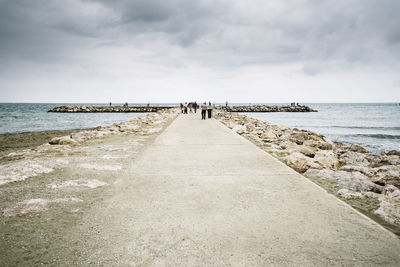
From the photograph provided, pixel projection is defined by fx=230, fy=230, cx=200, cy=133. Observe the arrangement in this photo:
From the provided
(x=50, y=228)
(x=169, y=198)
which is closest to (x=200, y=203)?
(x=169, y=198)

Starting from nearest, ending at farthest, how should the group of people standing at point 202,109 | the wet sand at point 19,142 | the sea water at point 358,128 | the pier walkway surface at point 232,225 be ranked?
1. the pier walkway surface at point 232,225
2. the wet sand at point 19,142
3. the sea water at point 358,128
4. the group of people standing at point 202,109

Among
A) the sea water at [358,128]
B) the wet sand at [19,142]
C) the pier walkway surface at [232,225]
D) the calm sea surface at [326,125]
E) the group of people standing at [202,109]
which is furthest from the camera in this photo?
the group of people standing at [202,109]

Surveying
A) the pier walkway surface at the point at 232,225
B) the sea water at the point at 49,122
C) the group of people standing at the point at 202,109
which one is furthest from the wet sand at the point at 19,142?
the group of people standing at the point at 202,109

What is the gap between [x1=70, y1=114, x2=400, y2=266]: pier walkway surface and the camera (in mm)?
1887

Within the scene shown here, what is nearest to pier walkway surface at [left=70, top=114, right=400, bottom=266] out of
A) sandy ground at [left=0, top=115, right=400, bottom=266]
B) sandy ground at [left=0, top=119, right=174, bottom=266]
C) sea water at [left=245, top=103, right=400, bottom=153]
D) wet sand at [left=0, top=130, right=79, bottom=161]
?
sandy ground at [left=0, top=115, right=400, bottom=266]

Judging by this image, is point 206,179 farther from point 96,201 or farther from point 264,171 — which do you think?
point 96,201

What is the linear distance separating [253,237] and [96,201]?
2.00 meters

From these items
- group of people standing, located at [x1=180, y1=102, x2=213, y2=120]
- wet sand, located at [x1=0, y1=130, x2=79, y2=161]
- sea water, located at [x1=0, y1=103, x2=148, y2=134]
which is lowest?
wet sand, located at [x1=0, y1=130, x2=79, y2=161]

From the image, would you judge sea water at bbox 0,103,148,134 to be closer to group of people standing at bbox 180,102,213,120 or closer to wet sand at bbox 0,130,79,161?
wet sand at bbox 0,130,79,161

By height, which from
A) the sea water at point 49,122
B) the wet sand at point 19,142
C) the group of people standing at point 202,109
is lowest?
the wet sand at point 19,142

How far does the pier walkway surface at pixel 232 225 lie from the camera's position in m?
1.89

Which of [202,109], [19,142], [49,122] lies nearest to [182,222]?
[19,142]

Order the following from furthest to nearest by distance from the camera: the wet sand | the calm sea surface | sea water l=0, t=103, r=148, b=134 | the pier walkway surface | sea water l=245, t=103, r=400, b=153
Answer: sea water l=0, t=103, r=148, b=134 → the calm sea surface → sea water l=245, t=103, r=400, b=153 → the wet sand → the pier walkway surface

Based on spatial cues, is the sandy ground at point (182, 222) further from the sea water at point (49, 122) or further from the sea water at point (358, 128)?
the sea water at point (49, 122)
